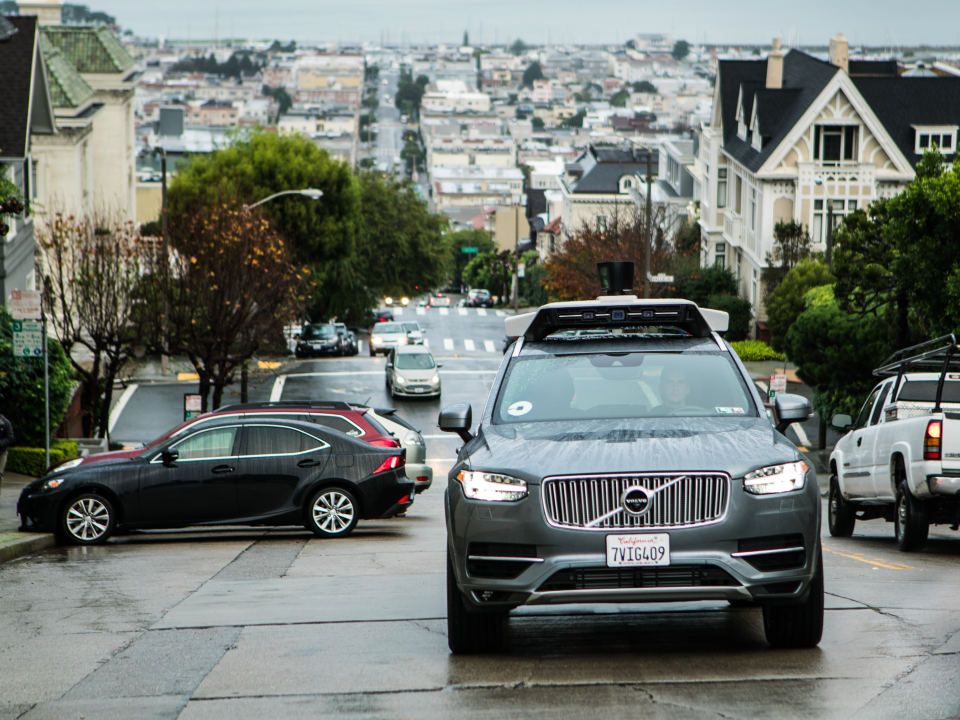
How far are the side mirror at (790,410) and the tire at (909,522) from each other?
216 inches

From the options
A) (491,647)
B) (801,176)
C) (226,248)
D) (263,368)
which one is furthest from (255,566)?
(801,176)

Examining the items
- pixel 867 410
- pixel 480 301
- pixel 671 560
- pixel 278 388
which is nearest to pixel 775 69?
pixel 278 388

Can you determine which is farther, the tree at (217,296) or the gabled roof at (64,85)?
the gabled roof at (64,85)

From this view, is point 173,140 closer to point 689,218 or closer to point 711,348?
point 689,218

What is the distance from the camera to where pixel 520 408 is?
26.1 feet

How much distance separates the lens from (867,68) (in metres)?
73.8

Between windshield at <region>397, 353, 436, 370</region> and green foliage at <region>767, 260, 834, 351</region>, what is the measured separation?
1229cm

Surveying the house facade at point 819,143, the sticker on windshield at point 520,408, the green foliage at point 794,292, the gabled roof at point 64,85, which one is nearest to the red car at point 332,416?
the sticker on windshield at point 520,408

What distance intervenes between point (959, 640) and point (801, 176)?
46966 mm

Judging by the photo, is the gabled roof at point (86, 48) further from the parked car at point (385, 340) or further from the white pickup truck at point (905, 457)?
the white pickup truck at point (905, 457)

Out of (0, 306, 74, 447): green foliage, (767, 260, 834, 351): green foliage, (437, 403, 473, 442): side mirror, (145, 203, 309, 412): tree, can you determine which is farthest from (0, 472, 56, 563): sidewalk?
(767, 260, 834, 351): green foliage

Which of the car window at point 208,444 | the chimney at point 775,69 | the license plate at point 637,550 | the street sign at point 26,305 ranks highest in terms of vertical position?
the chimney at point 775,69

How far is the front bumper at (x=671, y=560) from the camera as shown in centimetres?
663

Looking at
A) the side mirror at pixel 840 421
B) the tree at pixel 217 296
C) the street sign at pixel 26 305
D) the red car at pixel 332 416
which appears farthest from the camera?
the tree at pixel 217 296
